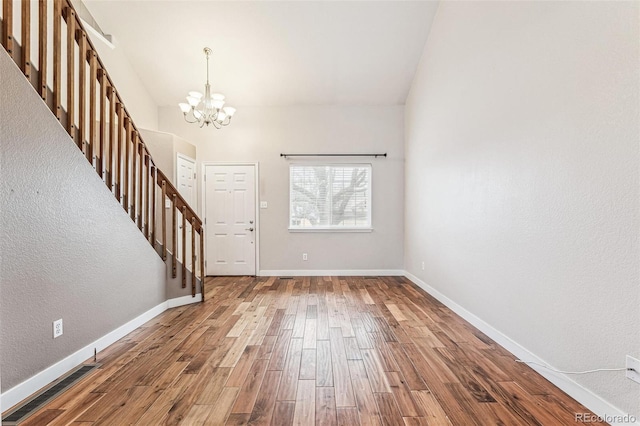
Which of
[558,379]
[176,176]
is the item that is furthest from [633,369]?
[176,176]

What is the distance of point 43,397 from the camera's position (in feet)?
5.75

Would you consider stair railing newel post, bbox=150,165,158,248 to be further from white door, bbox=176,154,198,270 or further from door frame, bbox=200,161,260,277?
door frame, bbox=200,161,260,277

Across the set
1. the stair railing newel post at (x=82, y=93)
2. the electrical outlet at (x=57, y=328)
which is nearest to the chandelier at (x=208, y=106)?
the stair railing newel post at (x=82, y=93)

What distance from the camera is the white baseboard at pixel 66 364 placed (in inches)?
65.5

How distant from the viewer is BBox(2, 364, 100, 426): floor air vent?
1561 mm

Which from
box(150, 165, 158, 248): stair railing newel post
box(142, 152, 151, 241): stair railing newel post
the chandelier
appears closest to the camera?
box(142, 152, 151, 241): stair railing newel post

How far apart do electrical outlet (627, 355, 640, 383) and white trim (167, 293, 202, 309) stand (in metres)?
3.83

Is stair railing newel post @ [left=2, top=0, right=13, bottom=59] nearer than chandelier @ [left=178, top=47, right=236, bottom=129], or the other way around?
stair railing newel post @ [left=2, top=0, right=13, bottom=59]

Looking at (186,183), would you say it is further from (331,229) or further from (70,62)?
(70,62)

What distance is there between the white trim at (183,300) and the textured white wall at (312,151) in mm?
1685

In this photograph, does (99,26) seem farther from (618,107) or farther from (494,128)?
(618,107)

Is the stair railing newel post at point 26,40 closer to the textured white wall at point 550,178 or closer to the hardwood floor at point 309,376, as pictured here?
the hardwood floor at point 309,376

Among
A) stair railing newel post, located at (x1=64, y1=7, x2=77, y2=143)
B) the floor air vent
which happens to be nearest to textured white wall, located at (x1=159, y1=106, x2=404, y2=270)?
stair railing newel post, located at (x1=64, y1=7, x2=77, y2=143)

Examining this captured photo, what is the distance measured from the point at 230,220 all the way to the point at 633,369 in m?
5.08
